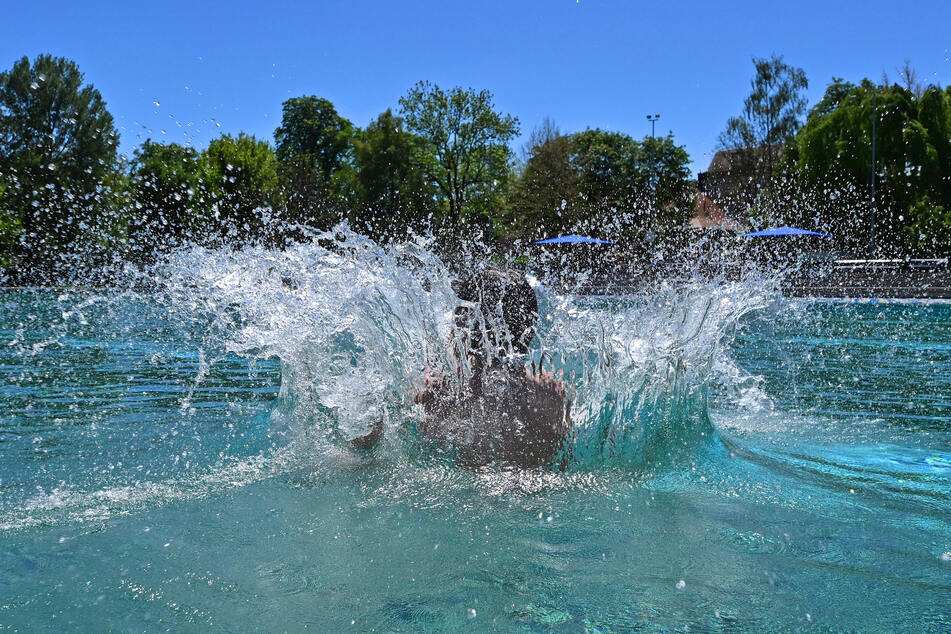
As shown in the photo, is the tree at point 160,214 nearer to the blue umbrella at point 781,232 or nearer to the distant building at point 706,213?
the blue umbrella at point 781,232

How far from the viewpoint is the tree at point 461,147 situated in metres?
47.9

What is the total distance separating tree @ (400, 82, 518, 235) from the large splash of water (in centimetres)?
4277

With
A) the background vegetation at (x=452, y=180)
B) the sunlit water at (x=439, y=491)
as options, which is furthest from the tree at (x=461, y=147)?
the sunlit water at (x=439, y=491)

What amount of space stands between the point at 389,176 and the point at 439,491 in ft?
145

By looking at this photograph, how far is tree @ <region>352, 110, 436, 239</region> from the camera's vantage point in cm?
4672

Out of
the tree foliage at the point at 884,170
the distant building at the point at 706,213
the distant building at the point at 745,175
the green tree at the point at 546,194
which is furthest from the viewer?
the distant building at the point at 706,213

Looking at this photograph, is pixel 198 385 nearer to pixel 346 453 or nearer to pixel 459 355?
pixel 346 453

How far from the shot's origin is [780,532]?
11.9ft

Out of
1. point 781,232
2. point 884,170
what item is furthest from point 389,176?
point 884,170

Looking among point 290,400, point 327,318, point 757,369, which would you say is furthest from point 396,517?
point 757,369

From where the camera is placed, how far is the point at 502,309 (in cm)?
458

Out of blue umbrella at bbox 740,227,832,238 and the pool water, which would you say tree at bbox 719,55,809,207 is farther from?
the pool water

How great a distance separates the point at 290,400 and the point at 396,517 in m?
2.58

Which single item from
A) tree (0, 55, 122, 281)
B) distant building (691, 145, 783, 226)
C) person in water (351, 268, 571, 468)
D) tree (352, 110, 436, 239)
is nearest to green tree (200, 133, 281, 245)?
tree (0, 55, 122, 281)
